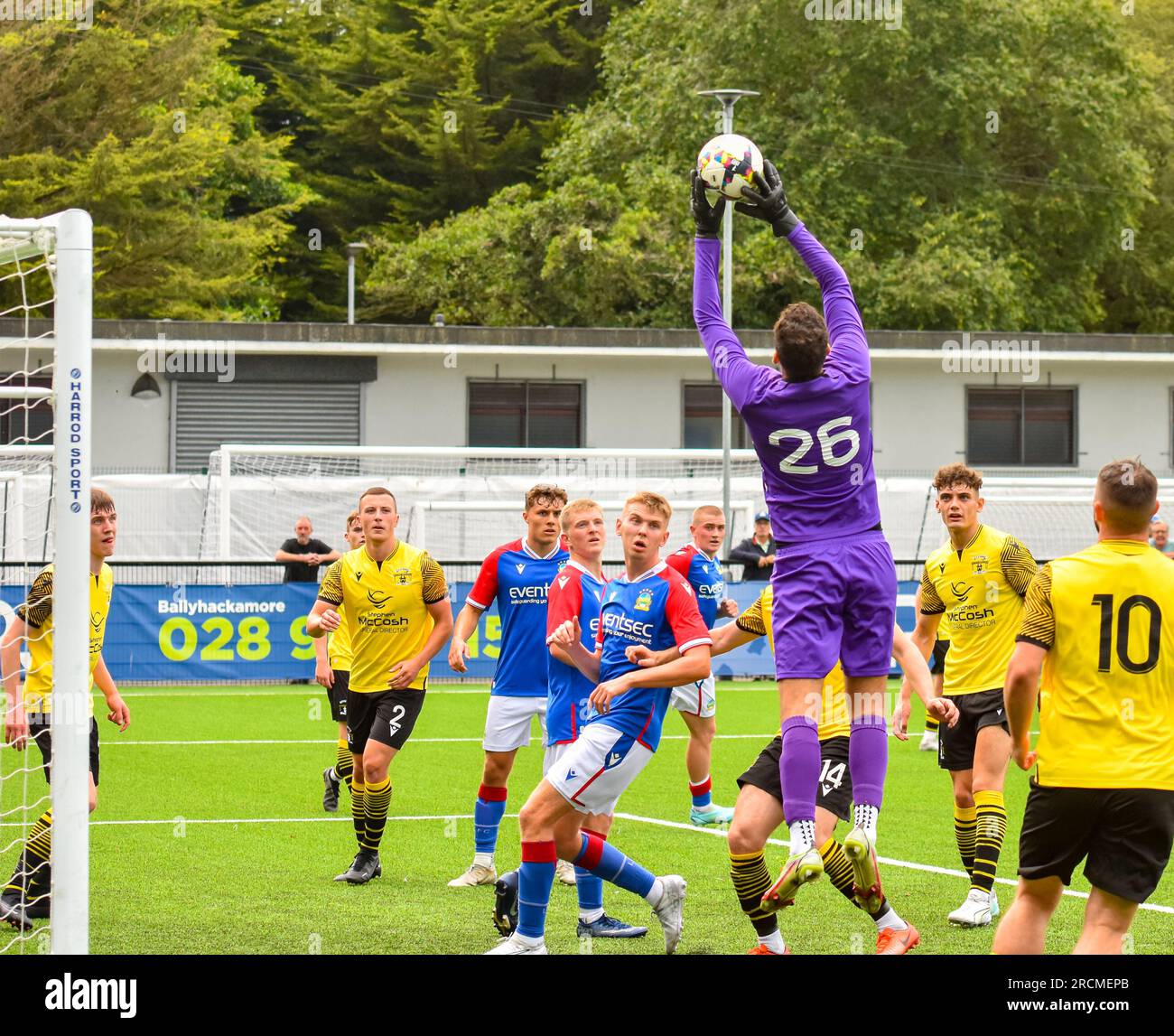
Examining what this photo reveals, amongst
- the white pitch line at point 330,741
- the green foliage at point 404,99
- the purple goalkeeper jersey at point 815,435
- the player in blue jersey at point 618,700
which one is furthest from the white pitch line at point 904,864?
the green foliage at point 404,99

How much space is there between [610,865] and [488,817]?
2335 millimetres

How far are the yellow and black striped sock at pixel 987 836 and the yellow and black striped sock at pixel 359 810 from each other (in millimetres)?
3365

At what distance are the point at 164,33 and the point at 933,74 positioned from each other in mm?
18933

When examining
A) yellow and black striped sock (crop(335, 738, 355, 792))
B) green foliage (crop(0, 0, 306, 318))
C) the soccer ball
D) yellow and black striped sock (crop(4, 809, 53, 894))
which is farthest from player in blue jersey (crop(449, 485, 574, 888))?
green foliage (crop(0, 0, 306, 318))

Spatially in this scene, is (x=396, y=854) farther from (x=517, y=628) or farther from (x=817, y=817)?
(x=817, y=817)

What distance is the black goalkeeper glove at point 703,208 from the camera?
6.71 m

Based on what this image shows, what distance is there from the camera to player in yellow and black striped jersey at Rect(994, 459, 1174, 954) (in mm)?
5723

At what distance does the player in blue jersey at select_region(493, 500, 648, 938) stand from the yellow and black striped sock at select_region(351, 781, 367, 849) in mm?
1650

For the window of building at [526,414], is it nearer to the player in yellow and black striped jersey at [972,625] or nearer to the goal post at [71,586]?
the player in yellow and black striped jersey at [972,625]

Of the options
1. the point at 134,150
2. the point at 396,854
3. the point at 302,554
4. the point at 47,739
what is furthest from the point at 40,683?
the point at 134,150

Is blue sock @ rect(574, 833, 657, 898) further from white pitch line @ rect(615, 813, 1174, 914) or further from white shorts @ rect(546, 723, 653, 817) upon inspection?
white pitch line @ rect(615, 813, 1174, 914)

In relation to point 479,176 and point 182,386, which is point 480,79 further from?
point 182,386

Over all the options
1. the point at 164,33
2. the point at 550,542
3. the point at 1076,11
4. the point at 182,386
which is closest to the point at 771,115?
the point at 1076,11

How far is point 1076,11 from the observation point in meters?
44.8
